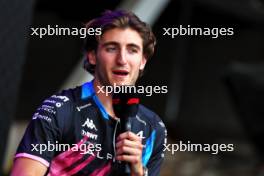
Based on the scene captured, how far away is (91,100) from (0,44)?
41 cm

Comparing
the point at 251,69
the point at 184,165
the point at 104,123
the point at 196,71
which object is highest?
the point at 196,71

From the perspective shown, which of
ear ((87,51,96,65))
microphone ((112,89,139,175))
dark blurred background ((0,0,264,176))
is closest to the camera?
microphone ((112,89,139,175))

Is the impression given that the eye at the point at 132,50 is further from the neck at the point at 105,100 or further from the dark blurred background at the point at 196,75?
the dark blurred background at the point at 196,75

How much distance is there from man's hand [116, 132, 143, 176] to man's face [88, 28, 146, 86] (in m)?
0.21

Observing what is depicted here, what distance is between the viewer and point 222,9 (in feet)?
33.2

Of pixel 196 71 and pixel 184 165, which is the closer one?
pixel 184 165

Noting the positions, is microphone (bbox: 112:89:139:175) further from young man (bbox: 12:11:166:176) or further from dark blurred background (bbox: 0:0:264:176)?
dark blurred background (bbox: 0:0:264:176)

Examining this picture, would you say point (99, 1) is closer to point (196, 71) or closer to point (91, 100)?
point (196, 71)

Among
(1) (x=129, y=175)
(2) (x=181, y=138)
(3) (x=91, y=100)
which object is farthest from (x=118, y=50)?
(2) (x=181, y=138)

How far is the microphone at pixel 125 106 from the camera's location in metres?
1.91

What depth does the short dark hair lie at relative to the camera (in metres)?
1.97

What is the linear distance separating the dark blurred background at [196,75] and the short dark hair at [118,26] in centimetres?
568
